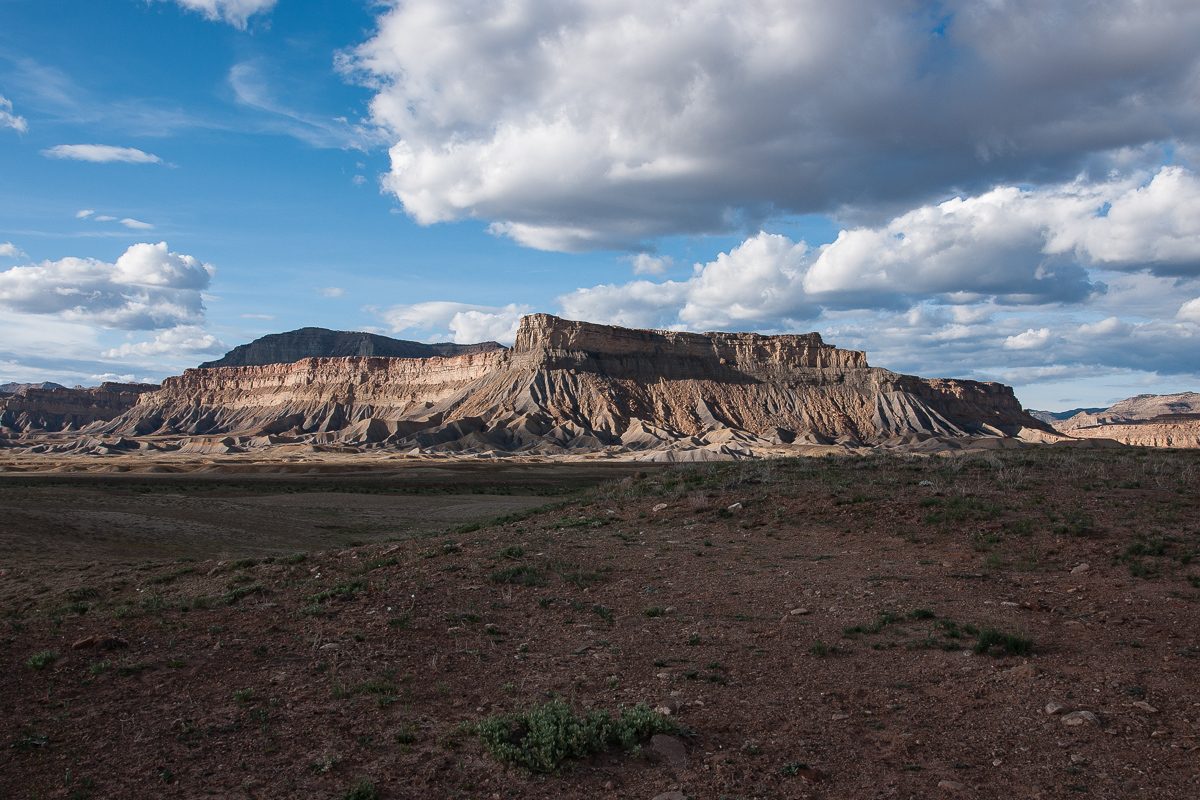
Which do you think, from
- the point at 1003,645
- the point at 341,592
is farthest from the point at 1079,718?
the point at 341,592

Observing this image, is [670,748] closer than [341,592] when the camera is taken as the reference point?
Yes

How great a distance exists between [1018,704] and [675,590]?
4889mm

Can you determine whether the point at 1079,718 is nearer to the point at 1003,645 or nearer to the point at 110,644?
the point at 1003,645

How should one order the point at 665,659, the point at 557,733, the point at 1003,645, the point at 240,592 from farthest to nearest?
the point at 240,592 < the point at 665,659 < the point at 1003,645 < the point at 557,733

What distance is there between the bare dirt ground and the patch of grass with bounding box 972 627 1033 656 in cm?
2

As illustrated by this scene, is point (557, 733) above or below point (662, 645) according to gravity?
above

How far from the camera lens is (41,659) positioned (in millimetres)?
6961

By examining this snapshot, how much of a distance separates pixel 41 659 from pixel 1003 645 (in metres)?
9.80

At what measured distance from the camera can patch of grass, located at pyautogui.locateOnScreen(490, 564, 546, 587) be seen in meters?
10.6

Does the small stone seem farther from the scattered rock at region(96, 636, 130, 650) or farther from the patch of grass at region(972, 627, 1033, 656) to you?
the scattered rock at region(96, 636, 130, 650)

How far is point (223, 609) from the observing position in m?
9.47

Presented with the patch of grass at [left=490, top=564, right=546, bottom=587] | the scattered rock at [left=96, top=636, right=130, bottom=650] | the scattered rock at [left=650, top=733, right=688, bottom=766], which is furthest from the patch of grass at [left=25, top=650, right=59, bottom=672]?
the scattered rock at [left=650, top=733, right=688, bottom=766]

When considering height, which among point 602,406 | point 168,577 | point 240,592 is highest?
point 602,406

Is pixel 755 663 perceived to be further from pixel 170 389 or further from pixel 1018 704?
pixel 170 389
